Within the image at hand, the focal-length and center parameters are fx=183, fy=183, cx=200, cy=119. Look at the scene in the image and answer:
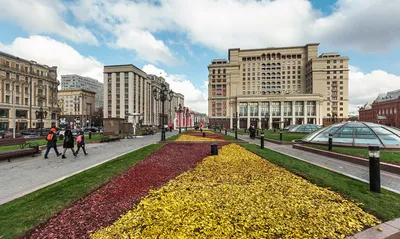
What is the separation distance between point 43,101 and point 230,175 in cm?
6856

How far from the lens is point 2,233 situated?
2996 mm

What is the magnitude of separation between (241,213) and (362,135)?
14.9 m

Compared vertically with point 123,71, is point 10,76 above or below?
below

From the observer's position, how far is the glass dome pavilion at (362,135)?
1239cm

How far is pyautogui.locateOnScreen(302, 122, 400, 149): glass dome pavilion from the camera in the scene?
12.4 meters

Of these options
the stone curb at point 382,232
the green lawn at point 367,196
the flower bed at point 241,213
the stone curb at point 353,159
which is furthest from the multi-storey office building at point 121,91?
the stone curb at point 382,232

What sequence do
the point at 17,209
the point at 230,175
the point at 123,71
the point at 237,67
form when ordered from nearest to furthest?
the point at 17,209 < the point at 230,175 < the point at 123,71 < the point at 237,67

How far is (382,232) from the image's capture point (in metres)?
2.97

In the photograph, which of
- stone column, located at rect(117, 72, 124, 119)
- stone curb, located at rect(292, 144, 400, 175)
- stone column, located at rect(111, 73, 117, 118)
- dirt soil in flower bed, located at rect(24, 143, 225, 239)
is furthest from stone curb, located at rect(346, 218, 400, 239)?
stone column, located at rect(111, 73, 117, 118)

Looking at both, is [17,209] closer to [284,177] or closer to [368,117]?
[284,177]

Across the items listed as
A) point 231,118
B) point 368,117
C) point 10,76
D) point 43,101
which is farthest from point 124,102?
point 368,117

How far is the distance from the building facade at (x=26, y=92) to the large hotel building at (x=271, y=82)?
67.1 m

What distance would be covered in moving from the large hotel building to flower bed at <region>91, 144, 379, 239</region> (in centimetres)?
8143

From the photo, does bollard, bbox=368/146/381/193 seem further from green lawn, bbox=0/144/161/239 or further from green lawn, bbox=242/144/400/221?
green lawn, bbox=0/144/161/239
